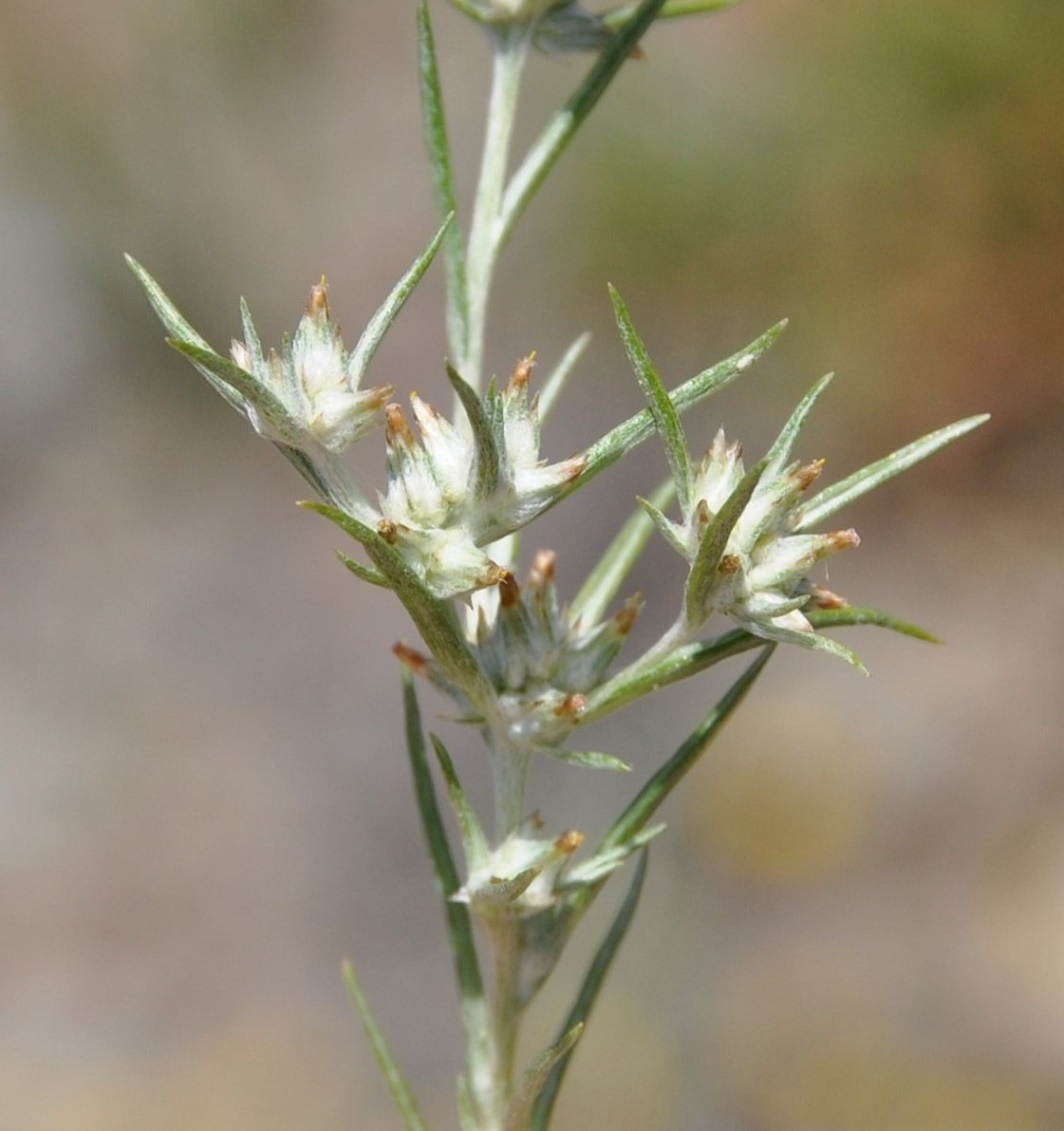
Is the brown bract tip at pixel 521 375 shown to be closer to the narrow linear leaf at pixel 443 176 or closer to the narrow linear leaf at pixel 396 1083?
the narrow linear leaf at pixel 443 176

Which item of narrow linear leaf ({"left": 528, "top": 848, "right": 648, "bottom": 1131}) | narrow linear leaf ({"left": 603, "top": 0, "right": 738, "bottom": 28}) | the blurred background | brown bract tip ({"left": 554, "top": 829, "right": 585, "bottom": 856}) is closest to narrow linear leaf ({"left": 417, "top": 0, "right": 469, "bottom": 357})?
narrow linear leaf ({"left": 603, "top": 0, "right": 738, "bottom": 28})

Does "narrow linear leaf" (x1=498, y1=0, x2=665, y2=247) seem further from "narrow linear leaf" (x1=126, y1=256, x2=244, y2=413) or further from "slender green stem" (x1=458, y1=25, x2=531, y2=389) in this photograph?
"narrow linear leaf" (x1=126, y1=256, x2=244, y2=413)

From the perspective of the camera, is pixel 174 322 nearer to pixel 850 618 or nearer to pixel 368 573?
pixel 368 573

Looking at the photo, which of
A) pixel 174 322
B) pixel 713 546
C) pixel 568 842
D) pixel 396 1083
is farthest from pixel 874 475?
pixel 396 1083

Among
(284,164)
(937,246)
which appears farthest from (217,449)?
(937,246)

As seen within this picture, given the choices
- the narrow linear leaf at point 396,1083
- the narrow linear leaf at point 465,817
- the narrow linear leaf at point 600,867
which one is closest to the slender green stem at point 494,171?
the narrow linear leaf at point 465,817

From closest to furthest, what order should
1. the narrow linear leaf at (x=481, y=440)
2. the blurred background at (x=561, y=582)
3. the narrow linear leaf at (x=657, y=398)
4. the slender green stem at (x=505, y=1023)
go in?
the narrow linear leaf at (x=481, y=440)
the narrow linear leaf at (x=657, y=398)
the slender green stem at (x=505, y=1023)
the blurred background at (x=561, y=582)
